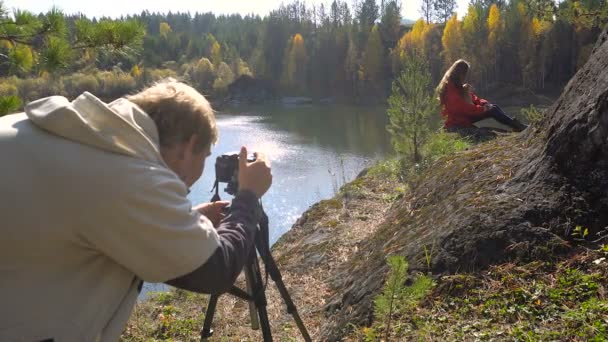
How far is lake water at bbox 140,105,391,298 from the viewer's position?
12289 millimetres

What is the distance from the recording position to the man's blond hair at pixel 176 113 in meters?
1.32

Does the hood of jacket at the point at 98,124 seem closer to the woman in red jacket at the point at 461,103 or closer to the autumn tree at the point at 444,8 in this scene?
the woman in red jacket at the point at 461,103

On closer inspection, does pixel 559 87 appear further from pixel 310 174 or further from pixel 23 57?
pixel 23 57

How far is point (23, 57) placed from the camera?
341cm

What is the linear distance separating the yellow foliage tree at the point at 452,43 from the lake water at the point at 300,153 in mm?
13565

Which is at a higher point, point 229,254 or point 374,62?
point 374,62

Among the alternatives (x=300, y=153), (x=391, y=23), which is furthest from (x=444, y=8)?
(x=300, y=153)

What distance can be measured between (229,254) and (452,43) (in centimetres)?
4716

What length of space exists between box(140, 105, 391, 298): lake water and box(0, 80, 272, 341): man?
4786 millimetres

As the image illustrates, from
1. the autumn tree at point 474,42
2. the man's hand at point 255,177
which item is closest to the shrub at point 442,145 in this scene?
the man's hand at point 255,177

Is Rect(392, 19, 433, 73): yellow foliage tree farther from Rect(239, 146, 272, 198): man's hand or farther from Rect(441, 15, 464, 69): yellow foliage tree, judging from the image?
Rect(239, 146, 272, 198): man's hand

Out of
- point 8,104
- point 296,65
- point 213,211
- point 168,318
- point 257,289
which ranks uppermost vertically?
point 296,65

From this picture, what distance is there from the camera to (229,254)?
1373mm

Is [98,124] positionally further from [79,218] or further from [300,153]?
[300,153]
